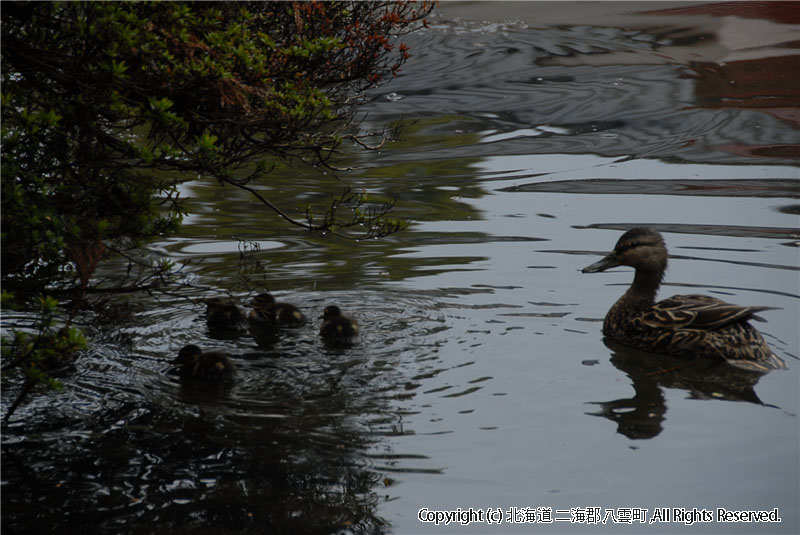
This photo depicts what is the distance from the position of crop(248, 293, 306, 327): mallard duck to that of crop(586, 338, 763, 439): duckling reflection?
7.11 ft

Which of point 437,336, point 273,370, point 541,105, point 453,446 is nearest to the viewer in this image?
point 453,446

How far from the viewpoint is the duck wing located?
577 centimetres

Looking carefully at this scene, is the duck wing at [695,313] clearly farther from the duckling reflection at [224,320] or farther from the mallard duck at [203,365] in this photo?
the duckling reflection at [224,320]

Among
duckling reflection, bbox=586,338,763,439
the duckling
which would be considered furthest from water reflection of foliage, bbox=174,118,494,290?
duckling reflection, bbox=586,338,763,439

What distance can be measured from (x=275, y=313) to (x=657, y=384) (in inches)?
106

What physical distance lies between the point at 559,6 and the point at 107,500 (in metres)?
15.1

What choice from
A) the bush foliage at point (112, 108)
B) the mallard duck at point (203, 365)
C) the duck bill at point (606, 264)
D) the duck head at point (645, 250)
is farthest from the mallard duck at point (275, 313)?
the duck head at point (645, 250)

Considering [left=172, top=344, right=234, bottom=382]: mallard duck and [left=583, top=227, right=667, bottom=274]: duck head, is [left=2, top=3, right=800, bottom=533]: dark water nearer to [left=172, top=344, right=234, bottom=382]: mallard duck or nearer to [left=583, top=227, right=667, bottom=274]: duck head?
[left=172, top=344, right=234, bottom=382]: mallard duck

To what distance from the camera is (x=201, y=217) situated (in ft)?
31.5

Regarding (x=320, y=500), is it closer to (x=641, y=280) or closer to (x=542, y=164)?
(x=641, y=280)

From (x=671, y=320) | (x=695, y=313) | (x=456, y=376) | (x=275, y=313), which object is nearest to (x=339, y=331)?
(x=275, y=313)

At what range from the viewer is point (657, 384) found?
5.63 m

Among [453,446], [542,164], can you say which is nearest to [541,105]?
[542,164]

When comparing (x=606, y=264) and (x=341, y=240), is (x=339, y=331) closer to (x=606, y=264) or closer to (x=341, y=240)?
(x=606, y=264)
